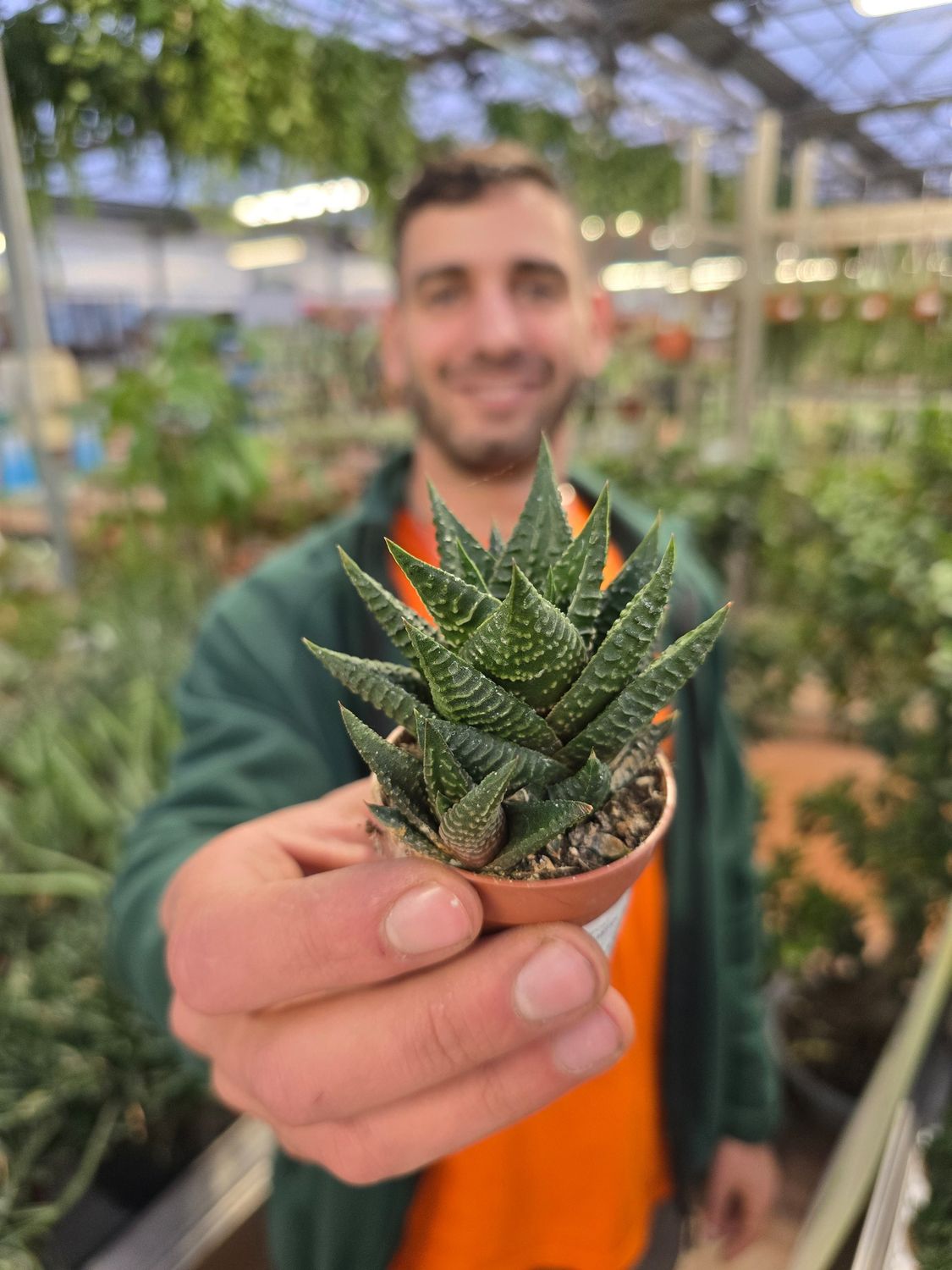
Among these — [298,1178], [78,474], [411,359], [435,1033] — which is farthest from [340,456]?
[435,1033]

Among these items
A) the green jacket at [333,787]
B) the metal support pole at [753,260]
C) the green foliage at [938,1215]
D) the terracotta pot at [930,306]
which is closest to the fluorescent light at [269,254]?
the metal support pole at [753,260]

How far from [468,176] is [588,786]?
0.76 metres

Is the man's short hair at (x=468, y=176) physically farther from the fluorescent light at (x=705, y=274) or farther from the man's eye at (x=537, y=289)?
the fluorescent light at (x=705, y=274)

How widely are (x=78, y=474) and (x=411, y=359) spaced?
84.5 inches

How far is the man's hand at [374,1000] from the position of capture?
44 centimetres

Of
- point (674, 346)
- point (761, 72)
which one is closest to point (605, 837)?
point (674, 346)

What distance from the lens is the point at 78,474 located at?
2.73 m

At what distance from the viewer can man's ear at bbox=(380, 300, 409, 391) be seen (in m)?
1.03

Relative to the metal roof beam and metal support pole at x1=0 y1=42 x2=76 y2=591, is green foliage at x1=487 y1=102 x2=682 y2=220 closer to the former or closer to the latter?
the metal roof beam

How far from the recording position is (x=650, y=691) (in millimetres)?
422

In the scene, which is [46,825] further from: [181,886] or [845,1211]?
[845,1211]

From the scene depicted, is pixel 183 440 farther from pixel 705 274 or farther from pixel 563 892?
pixel 705 274

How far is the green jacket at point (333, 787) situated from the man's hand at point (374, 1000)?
0.56ft

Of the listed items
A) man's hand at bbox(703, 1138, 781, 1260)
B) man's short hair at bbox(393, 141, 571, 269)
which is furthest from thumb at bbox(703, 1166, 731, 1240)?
man's short hair at bbox(393, 141, 571, 269)
